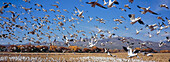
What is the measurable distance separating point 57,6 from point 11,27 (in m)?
9.40

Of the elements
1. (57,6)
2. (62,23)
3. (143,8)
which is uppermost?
(57,6)

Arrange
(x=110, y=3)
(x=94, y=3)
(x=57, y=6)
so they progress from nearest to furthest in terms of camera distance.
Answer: (x=94, y=3) → (x=110, y=3) → (x=57, y=6)

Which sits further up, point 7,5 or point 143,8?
point 7,5

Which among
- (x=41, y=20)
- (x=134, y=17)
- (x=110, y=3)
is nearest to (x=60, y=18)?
(x=41, y=20)

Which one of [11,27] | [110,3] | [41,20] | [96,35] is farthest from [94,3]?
[11,27]

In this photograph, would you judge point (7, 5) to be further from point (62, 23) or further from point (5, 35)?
point (5, 35)

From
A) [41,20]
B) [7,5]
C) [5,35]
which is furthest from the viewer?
[5,35]

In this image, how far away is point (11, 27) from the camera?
19234 mm

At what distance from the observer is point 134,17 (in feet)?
23.1

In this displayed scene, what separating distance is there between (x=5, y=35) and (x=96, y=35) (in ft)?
44.3

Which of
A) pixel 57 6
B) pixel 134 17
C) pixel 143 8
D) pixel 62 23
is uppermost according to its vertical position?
pixel 57 6

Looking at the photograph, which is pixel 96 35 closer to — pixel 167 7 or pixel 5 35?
pixel 167 7

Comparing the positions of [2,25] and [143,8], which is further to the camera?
[2,25]

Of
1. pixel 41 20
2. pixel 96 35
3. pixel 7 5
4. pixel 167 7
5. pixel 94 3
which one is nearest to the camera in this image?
pixel 94 3
